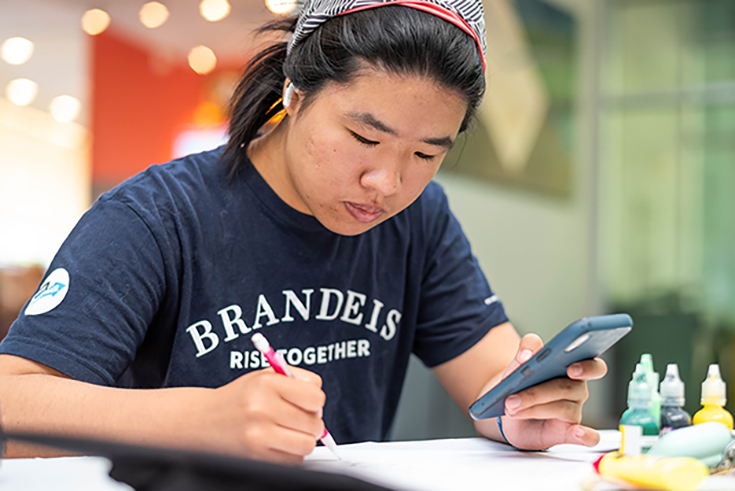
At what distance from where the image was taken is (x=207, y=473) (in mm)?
471

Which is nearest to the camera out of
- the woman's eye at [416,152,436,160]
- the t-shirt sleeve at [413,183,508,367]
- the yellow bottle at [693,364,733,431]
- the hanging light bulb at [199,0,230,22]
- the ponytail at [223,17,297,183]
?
the yellow bottle at [693,364,733,431]

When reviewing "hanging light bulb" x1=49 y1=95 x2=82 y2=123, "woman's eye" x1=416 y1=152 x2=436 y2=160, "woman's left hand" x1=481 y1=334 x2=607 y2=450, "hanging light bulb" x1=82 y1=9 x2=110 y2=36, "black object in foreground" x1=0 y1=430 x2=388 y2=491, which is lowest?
"black object in foreground" x1=0 y1=430 x2=388 y2=491

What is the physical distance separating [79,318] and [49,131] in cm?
285

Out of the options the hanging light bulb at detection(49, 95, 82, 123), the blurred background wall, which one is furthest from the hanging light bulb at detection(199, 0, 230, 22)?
the hanging light bulb at detection(49, 95, 82, 123)

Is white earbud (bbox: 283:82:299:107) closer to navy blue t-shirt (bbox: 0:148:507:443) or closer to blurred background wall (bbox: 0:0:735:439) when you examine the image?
navy blue t-shirt (bbox: 0:148:507:443)

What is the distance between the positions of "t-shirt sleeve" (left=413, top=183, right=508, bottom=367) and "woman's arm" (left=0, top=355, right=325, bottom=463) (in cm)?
53

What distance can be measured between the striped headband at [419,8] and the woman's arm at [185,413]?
19.0 inches

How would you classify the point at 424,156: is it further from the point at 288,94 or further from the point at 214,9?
the point at 214,9

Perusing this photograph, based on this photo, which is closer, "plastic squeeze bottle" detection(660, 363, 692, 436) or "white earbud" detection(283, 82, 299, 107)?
"plastic squeeze bottle" detection(660, 363, 692, 436)

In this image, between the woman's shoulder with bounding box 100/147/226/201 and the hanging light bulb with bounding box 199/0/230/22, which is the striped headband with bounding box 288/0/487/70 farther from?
the hanging light bulb with bounding box 199/0/230/22

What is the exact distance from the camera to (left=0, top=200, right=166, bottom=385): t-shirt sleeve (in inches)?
31.8

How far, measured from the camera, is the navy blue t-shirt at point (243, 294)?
2.80 feet

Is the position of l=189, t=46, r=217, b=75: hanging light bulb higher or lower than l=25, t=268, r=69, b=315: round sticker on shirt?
higher

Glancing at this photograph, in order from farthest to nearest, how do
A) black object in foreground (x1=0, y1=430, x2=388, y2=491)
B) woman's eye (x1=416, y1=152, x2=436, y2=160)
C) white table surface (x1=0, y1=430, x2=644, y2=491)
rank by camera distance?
woman's eye (x1=416, y1=152, x2=436, y2=160)
white table surface (x1=0, y1=430, x2=644, y2=491)
black object in foreground (x1=0, y1=430, x2=388, y2=491)
